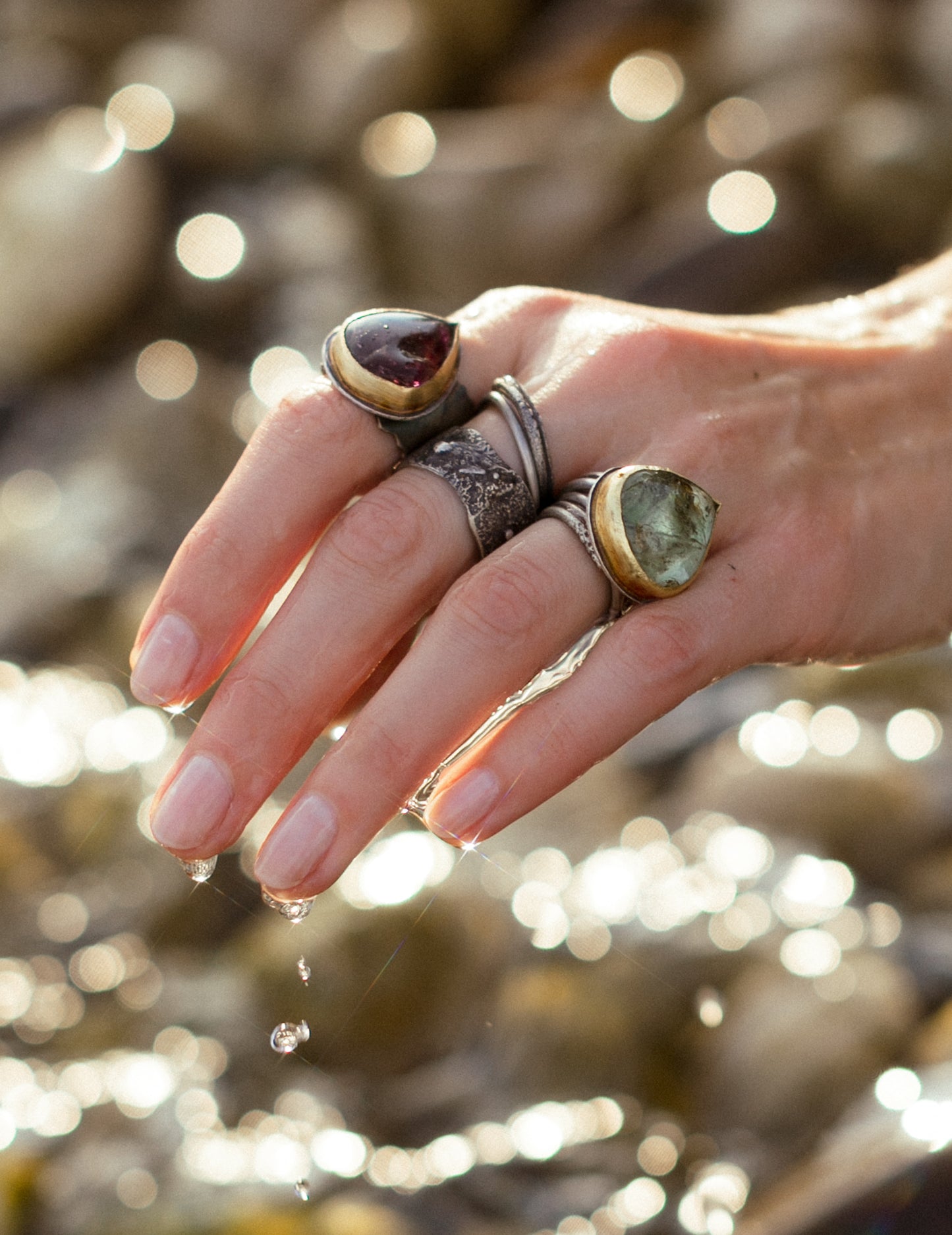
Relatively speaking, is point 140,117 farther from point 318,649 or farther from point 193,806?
point 193,806

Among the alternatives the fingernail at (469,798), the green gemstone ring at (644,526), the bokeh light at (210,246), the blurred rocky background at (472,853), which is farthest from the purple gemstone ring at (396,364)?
the bokeh light at (210,246)

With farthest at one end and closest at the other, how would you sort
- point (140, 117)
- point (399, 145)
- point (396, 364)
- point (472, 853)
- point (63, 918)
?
point (399, 145) → point (140, 117) → point (63, 918) → point (472, 853) → point (396, 364)

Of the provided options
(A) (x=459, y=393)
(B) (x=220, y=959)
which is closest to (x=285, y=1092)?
(B) (x=220, y=959)

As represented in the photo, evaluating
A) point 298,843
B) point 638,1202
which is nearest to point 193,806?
point 298,843

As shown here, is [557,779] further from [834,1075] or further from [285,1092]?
[834,1075]

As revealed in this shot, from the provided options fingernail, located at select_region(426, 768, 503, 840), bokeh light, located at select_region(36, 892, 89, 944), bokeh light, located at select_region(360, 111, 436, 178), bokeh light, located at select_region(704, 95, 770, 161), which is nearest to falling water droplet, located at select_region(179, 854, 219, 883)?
fingernail, located at select_region(426, 768, 503, 840)
